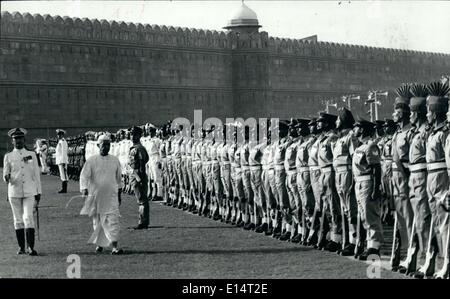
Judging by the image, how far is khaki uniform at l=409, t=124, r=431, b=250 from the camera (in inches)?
251

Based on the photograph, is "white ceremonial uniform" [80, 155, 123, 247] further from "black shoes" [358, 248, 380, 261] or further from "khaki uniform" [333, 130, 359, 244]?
"black shoes" [358, 248, 380, 261]

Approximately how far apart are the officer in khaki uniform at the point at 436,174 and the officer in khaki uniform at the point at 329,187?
1.85 meters

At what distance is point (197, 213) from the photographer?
12609 mm

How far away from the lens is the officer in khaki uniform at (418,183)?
6.39 m

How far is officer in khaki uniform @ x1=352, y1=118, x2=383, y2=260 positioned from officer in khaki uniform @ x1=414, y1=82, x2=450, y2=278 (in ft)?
3.23

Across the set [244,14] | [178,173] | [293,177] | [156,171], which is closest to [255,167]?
[293,177]

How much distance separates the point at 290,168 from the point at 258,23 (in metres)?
35.9

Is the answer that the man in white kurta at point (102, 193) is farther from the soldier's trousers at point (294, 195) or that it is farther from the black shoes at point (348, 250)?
the black shoes at point (348, 250)

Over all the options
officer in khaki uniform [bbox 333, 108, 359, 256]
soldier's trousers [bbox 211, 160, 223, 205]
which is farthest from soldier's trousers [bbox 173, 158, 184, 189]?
officer in khaki uniform [bbox 333, 108, 359, 256]

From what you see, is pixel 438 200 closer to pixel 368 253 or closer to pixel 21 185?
pixel 368 253

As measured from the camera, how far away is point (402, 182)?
6.88 m

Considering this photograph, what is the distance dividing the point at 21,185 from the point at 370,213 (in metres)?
3.87

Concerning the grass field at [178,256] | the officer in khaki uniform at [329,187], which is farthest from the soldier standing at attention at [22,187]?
the officer in khaki uniform at [329,187]

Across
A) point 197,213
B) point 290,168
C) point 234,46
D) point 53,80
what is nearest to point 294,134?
point 290,168
